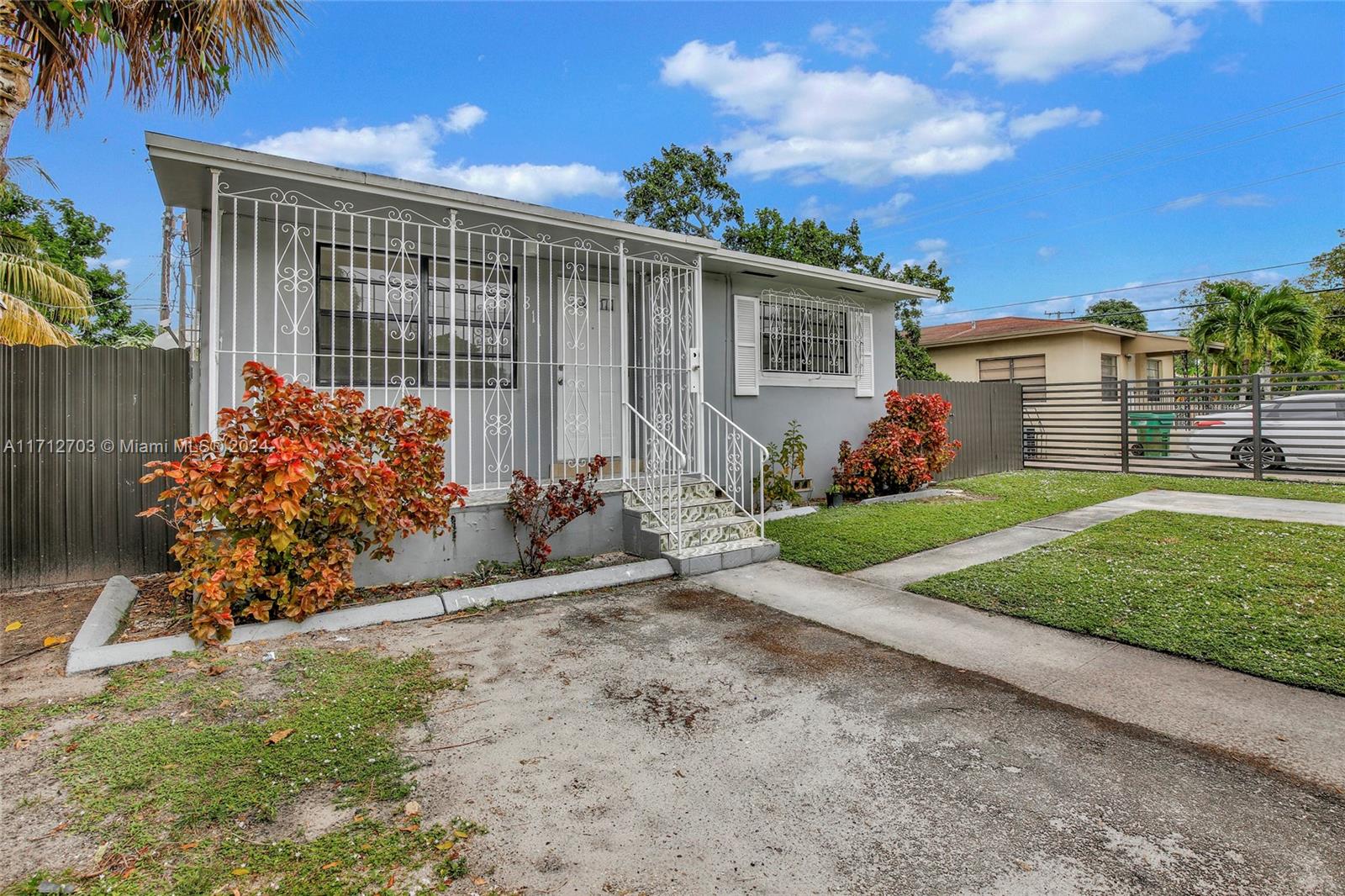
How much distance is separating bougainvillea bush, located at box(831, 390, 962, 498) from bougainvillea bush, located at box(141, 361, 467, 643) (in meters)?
6.15

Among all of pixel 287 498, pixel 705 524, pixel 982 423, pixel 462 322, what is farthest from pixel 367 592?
pixel 982 423

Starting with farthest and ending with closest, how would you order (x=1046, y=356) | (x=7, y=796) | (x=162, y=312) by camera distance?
1. (x=1046, y=356)
2. (x=162, y=312)
3. (x=7, y=796)

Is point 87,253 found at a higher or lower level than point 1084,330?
higher

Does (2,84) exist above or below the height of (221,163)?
above

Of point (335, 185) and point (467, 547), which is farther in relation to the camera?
point (467, 547)

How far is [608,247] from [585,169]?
17.0 meters

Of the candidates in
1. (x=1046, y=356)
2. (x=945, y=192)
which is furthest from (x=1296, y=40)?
(x=945, y=192)

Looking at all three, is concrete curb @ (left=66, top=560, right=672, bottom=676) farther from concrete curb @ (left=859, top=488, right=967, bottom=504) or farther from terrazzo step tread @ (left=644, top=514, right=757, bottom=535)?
concrete curb @ (left=859, top=488, right=967, bottom=504)

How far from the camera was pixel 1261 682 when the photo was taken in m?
3.16

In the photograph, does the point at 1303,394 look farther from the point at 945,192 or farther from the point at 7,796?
the point at 945,192

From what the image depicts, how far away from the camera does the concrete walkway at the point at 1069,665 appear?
2.64m

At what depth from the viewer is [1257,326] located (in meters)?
13.5

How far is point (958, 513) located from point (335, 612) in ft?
21.8

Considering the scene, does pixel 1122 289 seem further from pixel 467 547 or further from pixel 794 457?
pixel 467 547
